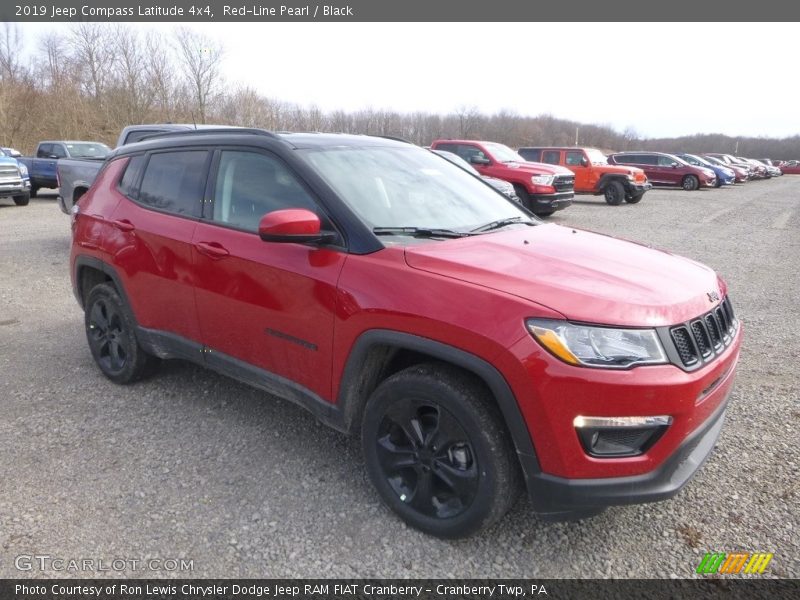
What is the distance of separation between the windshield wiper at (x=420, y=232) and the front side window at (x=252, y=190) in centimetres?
38

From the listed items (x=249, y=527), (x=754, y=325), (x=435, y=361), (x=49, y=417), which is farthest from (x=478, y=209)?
(x=754, y=325)

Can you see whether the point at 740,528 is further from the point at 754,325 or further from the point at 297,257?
the point at 754,325

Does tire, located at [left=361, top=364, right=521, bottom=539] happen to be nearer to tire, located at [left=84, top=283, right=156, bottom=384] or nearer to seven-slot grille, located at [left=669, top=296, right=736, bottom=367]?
seven-slot grille, located at [left=669, top=296, right=736, bottom=367]

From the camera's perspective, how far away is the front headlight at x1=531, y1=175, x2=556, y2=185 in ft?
46.1

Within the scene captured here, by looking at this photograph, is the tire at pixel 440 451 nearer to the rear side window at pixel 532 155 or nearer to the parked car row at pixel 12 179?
the parked car row at pixel 12 179

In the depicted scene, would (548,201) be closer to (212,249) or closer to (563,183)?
(563,183)

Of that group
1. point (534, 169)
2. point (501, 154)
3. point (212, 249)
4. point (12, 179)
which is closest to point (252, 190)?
point (212, 249)

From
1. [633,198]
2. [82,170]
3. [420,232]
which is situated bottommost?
[633,198]

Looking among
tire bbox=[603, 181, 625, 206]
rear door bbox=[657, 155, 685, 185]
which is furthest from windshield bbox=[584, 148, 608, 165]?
rear door bbox=[657, 155, 685, 185]

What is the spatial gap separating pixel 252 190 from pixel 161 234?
80cm

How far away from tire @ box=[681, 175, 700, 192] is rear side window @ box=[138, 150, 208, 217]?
27807mm

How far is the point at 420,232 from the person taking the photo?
296 cm

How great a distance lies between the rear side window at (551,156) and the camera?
1922 cm

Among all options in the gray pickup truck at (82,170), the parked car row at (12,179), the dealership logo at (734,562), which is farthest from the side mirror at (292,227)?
the parked car row at (12,179)
